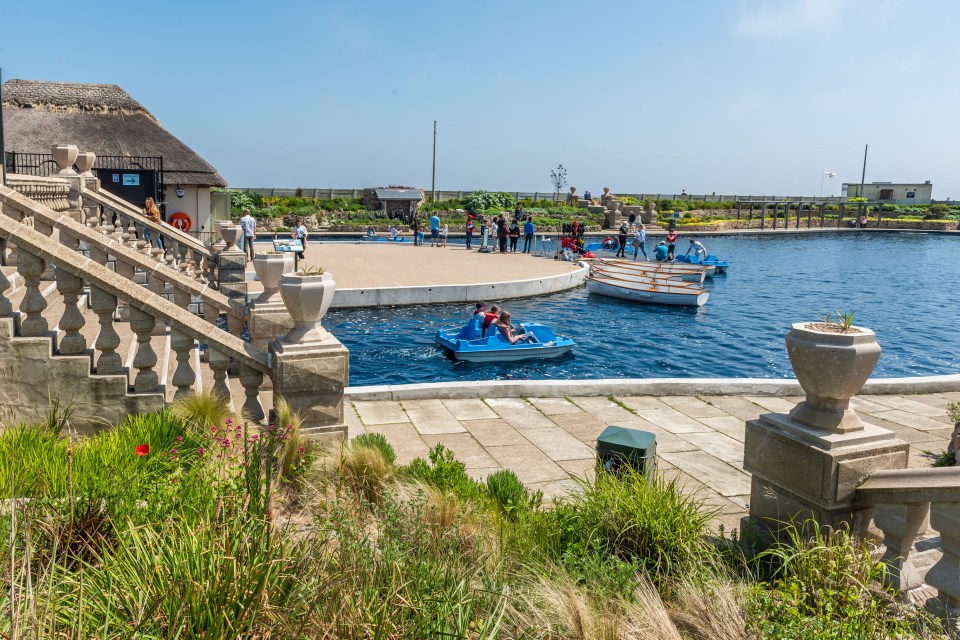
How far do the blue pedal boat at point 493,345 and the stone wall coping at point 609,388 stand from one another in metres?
5.71

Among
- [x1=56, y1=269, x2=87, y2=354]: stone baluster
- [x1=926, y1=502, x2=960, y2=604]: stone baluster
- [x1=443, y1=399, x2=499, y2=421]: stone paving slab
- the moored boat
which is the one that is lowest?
[x1=443, y1=399, x2=499, y2=421]: stone paving slab

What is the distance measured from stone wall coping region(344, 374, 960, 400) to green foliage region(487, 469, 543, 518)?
3903 mm

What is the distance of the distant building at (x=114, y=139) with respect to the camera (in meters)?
29.1

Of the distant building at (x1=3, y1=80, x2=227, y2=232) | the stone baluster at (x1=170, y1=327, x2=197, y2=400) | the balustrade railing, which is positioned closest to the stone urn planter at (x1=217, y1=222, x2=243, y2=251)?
the balustrade railing

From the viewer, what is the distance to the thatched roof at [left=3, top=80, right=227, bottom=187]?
99.4 feet

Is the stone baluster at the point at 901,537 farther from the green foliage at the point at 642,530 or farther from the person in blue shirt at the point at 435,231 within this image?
the person in blue shirt at the point at 435,231

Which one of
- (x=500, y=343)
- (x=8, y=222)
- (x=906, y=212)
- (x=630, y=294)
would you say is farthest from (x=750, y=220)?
(x=8, y=222)

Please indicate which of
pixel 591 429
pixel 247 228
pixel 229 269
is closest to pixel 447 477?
pixel 591 429

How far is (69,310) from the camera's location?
6.23 m

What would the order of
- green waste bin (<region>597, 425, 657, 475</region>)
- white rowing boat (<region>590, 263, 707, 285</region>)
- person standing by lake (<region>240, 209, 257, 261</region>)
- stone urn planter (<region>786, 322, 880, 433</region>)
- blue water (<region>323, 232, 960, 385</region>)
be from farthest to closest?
white rowing boat (<region>590, 263, 707, 285</region>)
person standing by lake (<region>240, 209, 257, 261</region>)
blue water (<region>323, 232, 960, 385</region>)
green waste bin (<region>597, 425, 657, 475</region>)
stone urn planter (<region>786, 322, 880, 433</region>)

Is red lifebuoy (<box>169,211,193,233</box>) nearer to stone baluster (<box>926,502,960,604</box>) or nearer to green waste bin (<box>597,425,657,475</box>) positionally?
green waste bin (<box>597,425,657,475</box>)

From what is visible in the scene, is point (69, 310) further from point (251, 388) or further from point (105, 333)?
point (251, 388)

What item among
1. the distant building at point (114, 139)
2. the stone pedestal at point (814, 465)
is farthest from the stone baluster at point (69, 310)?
the distant building at point (114, 139)

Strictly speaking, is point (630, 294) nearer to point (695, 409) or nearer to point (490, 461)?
point (695, 409)
